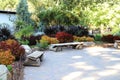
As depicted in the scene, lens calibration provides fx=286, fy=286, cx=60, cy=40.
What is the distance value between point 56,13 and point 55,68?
1019 centimetres

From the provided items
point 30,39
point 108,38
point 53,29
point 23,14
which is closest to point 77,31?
point 53,29

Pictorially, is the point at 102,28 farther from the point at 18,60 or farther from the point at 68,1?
the point at 18,60

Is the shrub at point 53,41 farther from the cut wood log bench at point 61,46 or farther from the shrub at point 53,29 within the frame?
the shrub at point 53,29

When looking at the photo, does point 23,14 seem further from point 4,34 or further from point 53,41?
point 4,34

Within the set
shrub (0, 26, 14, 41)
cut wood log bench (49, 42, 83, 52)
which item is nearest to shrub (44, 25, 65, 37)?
cut wood log bench (49, 42, 83, 52)

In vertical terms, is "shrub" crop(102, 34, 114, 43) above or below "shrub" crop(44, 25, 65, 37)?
below

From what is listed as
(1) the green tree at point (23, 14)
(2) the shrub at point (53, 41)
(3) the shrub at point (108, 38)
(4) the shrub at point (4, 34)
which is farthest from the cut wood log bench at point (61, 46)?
(1) the green tree at point (23, 14)

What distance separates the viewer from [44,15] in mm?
18500

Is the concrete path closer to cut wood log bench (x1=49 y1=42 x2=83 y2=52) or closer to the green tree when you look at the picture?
cut wood log bench (x1=49 y1=42 x2=83 y2=52)

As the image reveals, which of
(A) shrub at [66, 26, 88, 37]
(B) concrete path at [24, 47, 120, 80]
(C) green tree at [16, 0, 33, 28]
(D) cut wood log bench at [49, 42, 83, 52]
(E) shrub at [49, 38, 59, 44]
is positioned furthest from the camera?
(C) green tree at [16, 0, 33, 28]

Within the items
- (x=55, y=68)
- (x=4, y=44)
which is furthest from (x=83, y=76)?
(x=4, y=44)

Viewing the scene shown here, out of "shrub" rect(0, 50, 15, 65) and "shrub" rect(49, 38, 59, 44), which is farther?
"shrub" rect(49, 38, 59, 44)

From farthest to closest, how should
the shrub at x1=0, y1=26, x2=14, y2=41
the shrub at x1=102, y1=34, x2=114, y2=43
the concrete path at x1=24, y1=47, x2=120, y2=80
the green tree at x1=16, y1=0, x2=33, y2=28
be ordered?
the green tree at x1=16, y1=0, x2=33, y2=28, the shrub at x1=102, y1=34, x2=114, y2=43, the shrub at x1=0, y1=26, x2=14, y2=41, the concrete path at x1=24, y1=47, x2=120, y2=80

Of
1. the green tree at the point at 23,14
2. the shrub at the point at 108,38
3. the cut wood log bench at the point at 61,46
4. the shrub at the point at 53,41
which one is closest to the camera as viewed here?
the cut wood log bench at the point at 61,46
